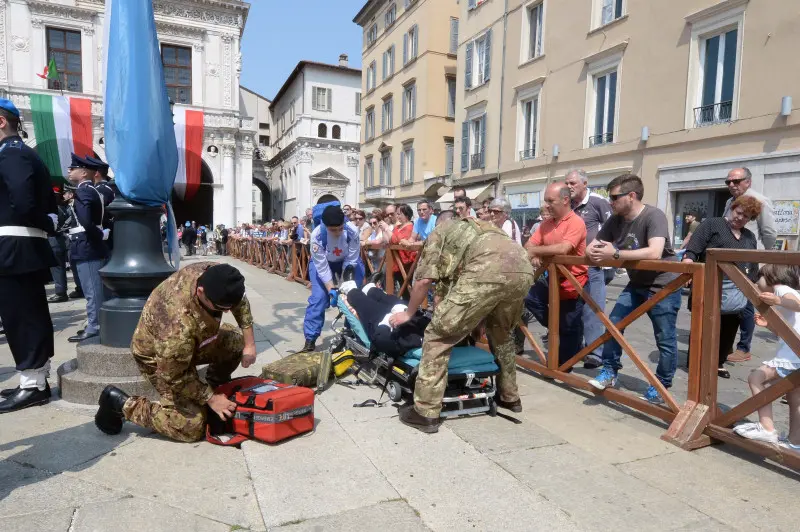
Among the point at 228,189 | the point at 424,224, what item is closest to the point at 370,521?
the point at 424,224

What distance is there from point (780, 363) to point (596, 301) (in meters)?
1.76

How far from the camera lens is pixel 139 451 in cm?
298

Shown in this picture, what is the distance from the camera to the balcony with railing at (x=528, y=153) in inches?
704

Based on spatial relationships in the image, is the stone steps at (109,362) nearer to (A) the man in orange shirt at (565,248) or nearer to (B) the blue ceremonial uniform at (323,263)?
(B) the blue ceremonial uniform at (323,263)

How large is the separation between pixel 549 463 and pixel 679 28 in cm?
1313

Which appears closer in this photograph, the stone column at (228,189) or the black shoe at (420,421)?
the black shoe at (420,421)

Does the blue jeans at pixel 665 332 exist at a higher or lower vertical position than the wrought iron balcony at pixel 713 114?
lower

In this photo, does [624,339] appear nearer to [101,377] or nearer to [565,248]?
[565,248]

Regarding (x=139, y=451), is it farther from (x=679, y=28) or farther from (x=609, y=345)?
(x=679, y=28)

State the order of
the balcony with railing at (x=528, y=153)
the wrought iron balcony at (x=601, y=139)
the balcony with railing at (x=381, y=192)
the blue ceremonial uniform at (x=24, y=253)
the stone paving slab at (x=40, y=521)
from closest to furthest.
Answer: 1. the stone paving slab at (x=40, y=521)
2. the blue ceremonial uniform at (x=24, y=253)
3. the wrought iron balcony at (x=601, y=139)
4. the balcony with railing at (x=528, y=153)
5. the balcony with railing at (x=381, y=192)

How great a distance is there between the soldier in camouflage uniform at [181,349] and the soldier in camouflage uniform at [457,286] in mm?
1156

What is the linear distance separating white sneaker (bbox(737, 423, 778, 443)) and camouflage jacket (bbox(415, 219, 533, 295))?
5.10ft

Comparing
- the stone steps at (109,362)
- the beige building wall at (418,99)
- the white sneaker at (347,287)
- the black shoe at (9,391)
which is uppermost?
the beige building wall at (418,99)

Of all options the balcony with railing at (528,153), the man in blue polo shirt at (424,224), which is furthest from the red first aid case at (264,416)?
the balcony with railing at (528,153)
